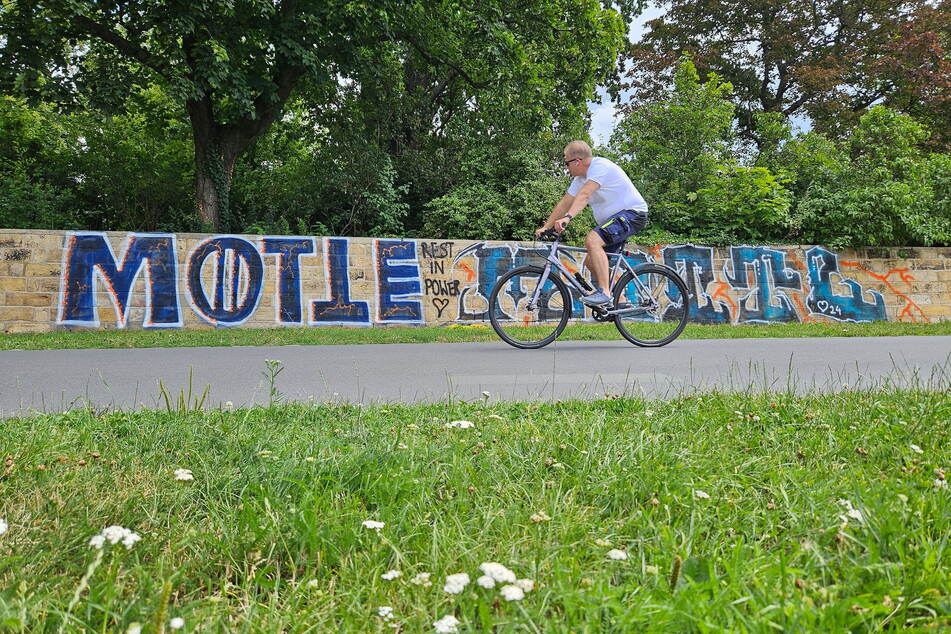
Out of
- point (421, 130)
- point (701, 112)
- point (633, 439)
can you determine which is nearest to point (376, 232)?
point (421, 130)

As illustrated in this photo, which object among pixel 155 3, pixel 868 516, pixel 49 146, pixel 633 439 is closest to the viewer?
pixel 868 516

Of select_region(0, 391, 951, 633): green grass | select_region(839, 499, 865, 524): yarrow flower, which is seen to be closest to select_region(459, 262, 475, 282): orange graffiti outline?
select_region(0, 391, 951, 633): green grass

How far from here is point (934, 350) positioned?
22.2 ft

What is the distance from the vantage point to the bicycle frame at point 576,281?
6.73 meters

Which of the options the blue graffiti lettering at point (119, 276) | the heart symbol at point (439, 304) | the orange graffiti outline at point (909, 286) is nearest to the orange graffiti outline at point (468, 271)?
the heart symbol at point (439, 304)

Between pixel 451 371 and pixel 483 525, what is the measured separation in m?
3.27

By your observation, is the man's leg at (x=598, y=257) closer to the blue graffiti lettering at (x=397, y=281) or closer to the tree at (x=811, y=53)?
the blue graffiti lettering at (x=397, y=281)

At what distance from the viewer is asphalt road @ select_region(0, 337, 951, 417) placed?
380 centimetres

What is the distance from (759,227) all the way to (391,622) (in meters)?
16.9

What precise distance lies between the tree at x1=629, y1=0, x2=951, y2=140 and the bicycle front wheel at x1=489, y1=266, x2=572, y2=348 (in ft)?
68.4

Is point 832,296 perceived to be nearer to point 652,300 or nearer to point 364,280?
point 652,300

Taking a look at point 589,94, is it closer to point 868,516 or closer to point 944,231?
point 944,231

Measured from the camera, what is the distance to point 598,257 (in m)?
6.65

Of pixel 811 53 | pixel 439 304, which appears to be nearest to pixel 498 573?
pixel 439 304
